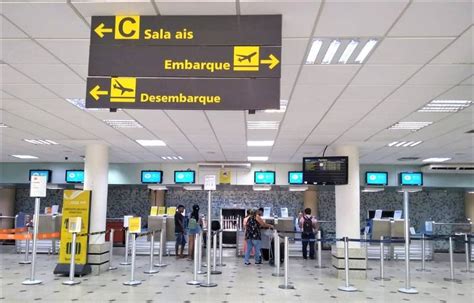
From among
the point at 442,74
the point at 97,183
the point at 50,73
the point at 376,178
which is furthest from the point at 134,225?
the point at 376,178

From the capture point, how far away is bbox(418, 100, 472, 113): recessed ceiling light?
6113 mm

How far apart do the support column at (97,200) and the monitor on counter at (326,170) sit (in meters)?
4.65

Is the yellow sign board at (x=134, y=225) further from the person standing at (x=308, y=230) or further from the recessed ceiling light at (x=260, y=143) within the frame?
the person standing at (x=308, y=230)

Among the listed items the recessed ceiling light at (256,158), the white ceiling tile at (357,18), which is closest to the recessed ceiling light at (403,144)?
the recessed ceiling light at (256,158)

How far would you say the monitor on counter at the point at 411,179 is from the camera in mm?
13727

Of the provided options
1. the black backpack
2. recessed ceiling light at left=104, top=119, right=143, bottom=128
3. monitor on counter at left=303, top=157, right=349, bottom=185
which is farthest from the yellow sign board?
the black backpack

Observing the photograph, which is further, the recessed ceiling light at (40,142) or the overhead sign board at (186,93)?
the recessed ceiling light at (40,142)

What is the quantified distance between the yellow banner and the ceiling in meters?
1.28

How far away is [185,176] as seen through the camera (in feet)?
47.6

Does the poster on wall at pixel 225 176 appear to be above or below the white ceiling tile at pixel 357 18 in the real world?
below

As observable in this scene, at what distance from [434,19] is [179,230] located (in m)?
10.4

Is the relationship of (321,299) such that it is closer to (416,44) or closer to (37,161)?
(416,44)

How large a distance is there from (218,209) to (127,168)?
13.7 ft

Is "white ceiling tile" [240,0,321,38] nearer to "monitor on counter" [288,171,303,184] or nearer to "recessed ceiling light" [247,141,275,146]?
"recessed ceiling light" [247,141,275,146]
